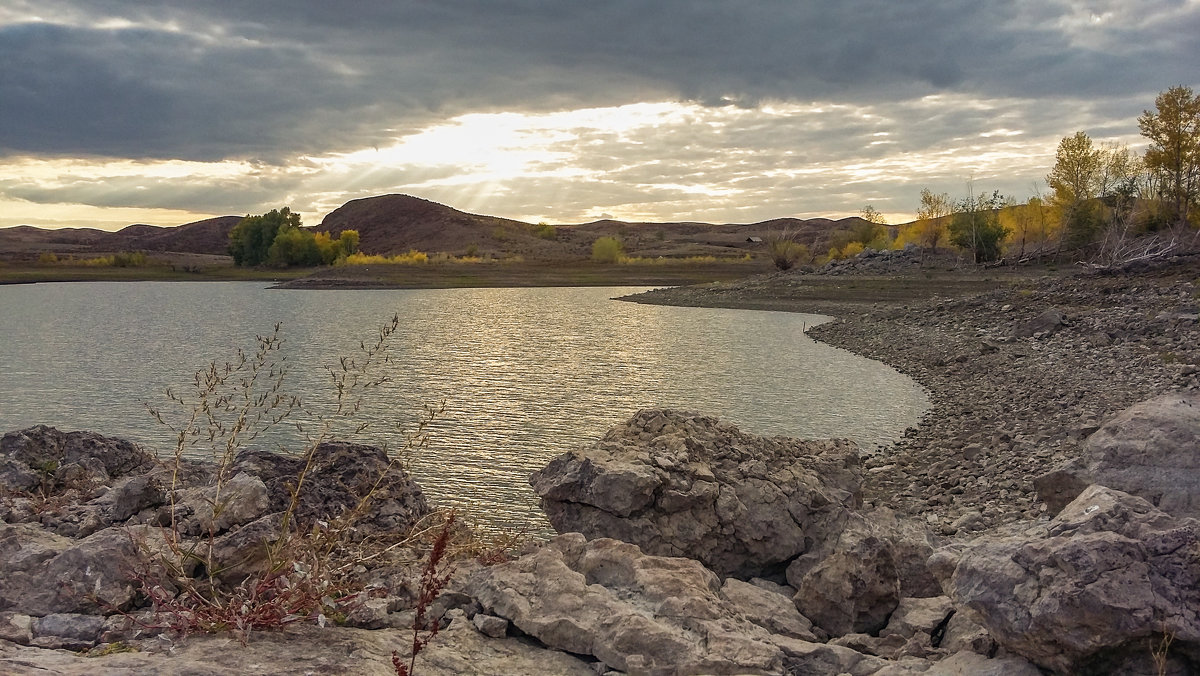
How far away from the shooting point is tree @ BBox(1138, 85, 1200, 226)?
62.2 metres

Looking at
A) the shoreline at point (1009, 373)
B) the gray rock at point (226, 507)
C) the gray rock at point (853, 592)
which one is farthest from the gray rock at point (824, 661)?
the shoreline at point (1009, 373)

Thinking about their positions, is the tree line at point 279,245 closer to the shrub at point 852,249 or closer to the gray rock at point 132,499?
the shrub at point 852,249

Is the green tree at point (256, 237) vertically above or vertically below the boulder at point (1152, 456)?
above

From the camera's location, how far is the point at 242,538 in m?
6.39

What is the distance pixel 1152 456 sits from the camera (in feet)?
23.0

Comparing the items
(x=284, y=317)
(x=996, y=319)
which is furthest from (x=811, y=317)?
(x=284, y=317)

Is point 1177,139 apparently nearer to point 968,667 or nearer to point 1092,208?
point 1092,208

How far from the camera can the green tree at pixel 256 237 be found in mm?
137125

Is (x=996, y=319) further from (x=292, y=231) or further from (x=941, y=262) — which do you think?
(x=292, y=231)

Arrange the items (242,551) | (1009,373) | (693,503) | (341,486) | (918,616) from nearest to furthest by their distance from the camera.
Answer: (242,551)
(918,616)
(693,503)
(341,486)
(1009,373)

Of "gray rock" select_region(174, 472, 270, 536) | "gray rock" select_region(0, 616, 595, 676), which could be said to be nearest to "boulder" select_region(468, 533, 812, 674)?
"gray rock" select_region(0, 616, 595, 676)

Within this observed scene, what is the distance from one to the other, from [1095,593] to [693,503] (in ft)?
15.1

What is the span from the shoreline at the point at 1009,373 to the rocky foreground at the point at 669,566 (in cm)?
100

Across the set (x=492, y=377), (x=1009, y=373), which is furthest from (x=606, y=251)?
(x=1009, y=373)
